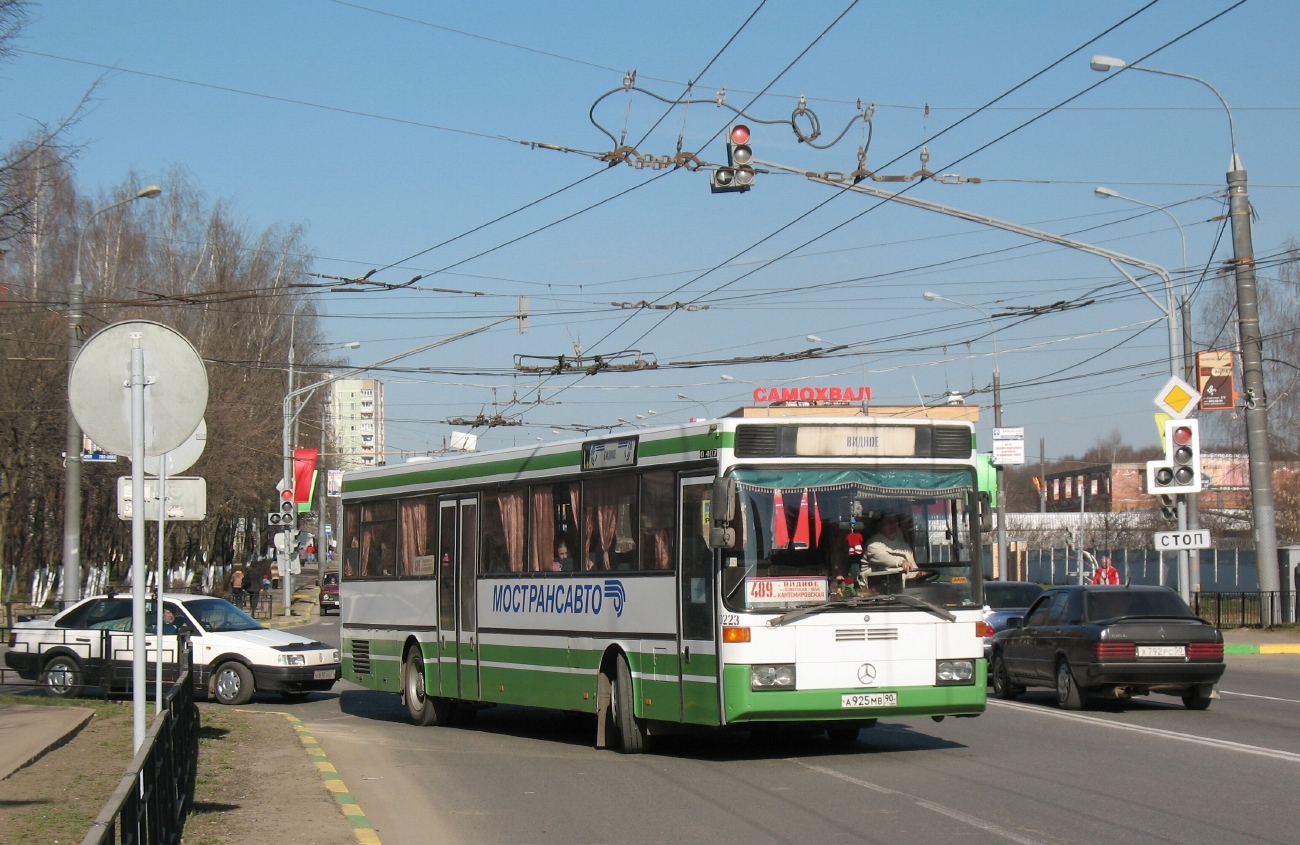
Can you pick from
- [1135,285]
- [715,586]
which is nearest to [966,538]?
[715,586]

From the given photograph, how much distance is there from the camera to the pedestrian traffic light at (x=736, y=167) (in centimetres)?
1525

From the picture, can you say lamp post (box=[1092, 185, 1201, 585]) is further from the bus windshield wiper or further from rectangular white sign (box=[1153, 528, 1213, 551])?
the bus windshield wiper

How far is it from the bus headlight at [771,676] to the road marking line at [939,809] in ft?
2.48

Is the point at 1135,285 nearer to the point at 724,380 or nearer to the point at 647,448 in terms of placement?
the point at 724,380

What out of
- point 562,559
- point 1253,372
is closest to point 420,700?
point 562,559

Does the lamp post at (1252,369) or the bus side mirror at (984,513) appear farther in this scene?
the lamp post at (1252,369)

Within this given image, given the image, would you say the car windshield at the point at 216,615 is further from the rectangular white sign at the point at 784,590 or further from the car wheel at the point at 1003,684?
the rectangular white sign at the point at 784,590

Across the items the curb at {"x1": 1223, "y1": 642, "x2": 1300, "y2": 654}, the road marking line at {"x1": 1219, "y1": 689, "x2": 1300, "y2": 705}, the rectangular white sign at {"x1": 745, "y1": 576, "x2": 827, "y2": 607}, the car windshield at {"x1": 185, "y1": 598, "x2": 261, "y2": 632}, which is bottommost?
the curb at {"x1": 1223, "y1": 642, "x2": 1300, "y2": 654}

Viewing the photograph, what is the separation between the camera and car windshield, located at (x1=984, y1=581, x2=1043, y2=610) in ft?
81.6

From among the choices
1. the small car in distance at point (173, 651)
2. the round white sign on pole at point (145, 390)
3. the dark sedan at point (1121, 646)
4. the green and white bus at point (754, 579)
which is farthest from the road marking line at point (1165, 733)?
the small car in distance at point (173, 651)

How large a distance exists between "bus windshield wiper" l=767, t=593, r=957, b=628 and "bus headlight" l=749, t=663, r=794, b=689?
0.32 meters

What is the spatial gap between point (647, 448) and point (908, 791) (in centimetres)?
407

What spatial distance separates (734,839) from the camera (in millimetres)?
8797

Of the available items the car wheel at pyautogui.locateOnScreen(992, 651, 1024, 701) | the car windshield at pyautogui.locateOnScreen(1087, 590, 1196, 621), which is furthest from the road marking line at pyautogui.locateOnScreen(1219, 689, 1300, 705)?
the car wheel at pyautogui.locateOnScreen(992, 651, 1024, 701)
